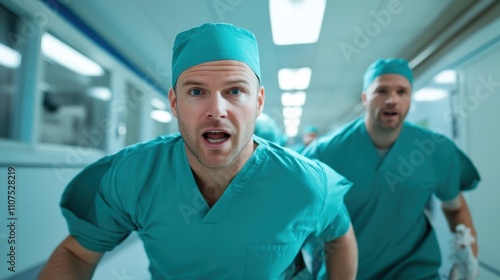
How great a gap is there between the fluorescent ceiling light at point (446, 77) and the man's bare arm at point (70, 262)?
102 inches

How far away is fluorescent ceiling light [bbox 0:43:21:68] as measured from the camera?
5.00 feet

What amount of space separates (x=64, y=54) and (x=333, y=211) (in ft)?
7.80

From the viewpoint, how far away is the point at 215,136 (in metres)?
0.77

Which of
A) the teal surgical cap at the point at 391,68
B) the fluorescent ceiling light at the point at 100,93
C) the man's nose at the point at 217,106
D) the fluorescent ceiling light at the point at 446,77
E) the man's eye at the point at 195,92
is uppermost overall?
the fluorescent ceiling light at the point at 100,93

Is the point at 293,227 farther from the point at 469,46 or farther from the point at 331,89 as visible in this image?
the point at 331,89

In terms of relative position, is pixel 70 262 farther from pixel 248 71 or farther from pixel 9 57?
pixel 9 57

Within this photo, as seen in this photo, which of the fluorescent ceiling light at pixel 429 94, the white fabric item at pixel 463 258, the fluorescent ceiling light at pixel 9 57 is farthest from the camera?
the fluorescent ceiling light at pixel 429 94

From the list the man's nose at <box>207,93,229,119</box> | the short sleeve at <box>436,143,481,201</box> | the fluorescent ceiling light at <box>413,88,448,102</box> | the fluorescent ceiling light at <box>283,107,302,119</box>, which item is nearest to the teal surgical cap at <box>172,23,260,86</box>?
the man's nose at <box>207,93,229,119</box>

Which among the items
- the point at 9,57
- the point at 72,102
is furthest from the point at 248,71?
the point at 72,102

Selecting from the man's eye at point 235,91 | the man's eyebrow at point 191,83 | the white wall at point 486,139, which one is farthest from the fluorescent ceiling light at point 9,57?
the white wall at point 486,139

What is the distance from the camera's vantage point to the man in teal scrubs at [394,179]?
50.7 inches

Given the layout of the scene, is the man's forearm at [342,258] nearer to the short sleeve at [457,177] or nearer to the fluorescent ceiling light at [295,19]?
the short sleeve at [457,177]

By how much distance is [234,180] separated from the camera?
2.93ft

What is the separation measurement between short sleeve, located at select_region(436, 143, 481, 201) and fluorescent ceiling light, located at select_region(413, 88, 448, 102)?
4.14 ft
